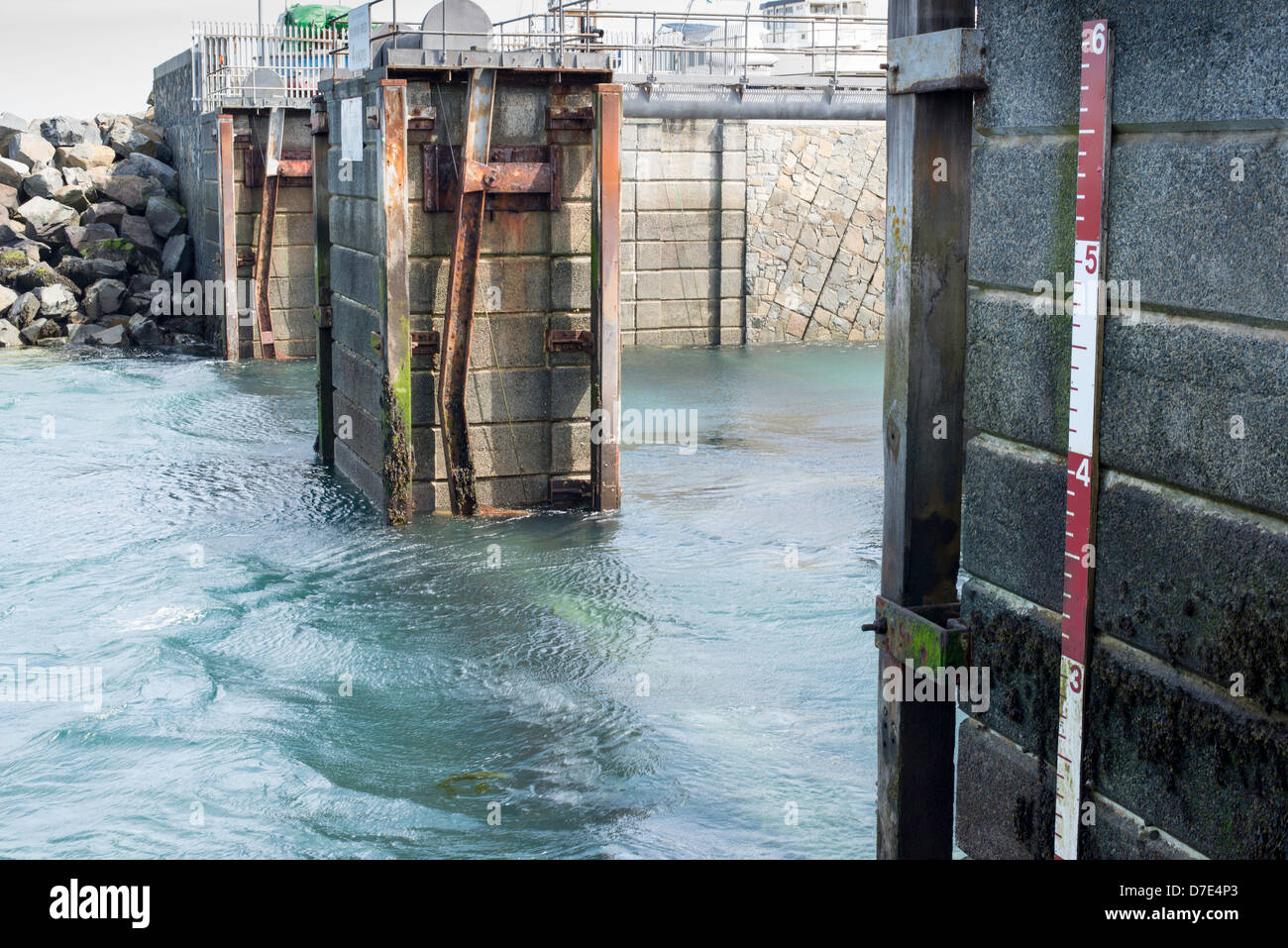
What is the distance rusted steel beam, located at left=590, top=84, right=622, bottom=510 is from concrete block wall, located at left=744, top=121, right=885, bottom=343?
1225 centimetres

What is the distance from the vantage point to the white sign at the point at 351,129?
39.7 feet

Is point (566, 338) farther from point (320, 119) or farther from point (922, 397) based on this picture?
point (922, 397)

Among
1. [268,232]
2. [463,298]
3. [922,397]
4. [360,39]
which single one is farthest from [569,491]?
[268,232]

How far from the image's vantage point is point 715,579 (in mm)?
10656

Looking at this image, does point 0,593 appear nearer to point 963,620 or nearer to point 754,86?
point 963,620

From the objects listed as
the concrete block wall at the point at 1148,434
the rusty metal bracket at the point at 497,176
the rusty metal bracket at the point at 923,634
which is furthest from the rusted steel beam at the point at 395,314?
the concrete block wall at the point at 1148,434

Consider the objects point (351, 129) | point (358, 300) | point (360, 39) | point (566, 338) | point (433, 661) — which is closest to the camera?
point (433, 661)

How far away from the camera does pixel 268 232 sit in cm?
2102

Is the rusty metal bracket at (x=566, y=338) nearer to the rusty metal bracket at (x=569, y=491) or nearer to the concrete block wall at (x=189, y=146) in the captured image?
the rusty metal bracket at (x=569, y=491)

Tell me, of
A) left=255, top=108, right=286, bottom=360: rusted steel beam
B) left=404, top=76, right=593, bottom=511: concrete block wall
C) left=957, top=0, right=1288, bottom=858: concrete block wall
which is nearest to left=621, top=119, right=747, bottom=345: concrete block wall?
left=255, top=108, right=286, bottom=360: rusted steel beam

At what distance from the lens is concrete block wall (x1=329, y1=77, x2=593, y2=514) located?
1158cm

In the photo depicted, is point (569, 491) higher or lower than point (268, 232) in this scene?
lower

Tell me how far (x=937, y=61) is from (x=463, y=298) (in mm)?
7454

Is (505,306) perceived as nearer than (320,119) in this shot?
Yes
